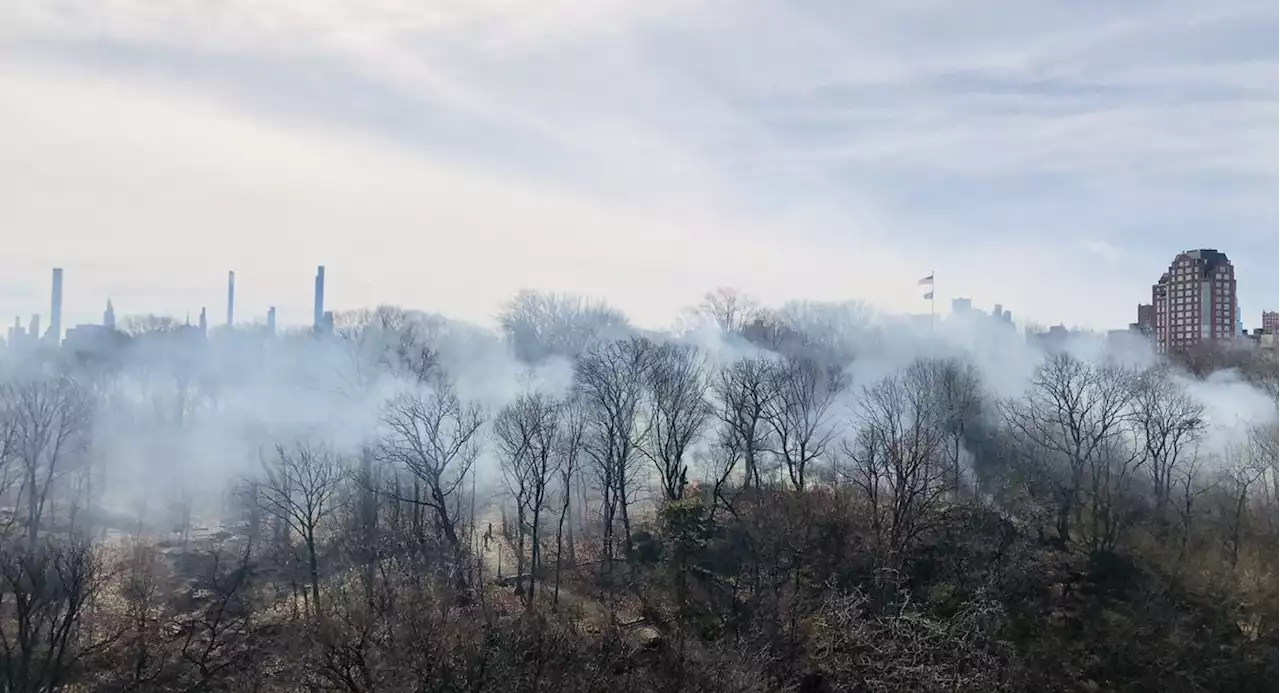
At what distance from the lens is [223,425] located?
32812 millimetres

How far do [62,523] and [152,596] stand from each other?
7.76m

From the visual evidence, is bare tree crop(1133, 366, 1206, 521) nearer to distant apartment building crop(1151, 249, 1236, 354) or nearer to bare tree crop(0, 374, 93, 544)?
distant apartment building crop(1151, 249, 1236, 354)

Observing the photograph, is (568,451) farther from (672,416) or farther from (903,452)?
(903,452)

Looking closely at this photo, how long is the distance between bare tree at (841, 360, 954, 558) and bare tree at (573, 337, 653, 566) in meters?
7.01

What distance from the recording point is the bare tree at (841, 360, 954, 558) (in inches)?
992

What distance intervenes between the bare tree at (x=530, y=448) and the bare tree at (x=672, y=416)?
299 centimetres

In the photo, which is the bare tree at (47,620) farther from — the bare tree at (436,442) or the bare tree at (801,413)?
the bare tree at (801,413)

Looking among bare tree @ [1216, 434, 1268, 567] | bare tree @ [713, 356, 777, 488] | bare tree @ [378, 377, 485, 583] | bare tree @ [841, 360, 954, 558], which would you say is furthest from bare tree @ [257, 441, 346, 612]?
bare tree @ [1216, 434, 1268, 567]

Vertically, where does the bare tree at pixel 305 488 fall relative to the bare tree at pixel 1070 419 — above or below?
below

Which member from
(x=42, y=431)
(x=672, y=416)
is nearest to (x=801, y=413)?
(x=672, y=416)

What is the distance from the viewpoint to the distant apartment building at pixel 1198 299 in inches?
2285

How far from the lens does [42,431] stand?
2642cm

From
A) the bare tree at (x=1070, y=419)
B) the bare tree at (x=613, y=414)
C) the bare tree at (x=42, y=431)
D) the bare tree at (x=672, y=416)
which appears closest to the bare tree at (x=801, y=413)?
the bare tree at (x=672, y=416)

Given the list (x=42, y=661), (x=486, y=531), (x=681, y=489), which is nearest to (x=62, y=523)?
(x=42, y=661)
